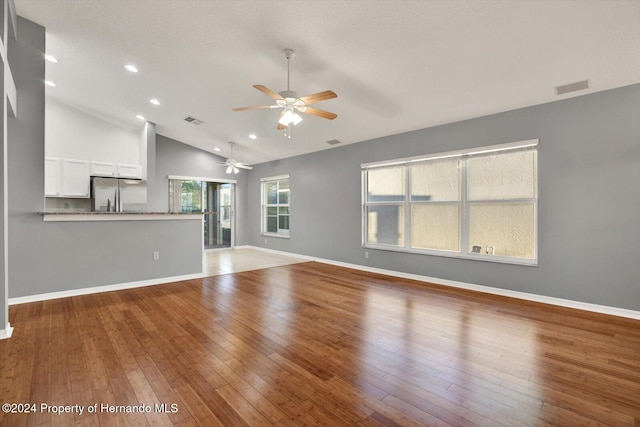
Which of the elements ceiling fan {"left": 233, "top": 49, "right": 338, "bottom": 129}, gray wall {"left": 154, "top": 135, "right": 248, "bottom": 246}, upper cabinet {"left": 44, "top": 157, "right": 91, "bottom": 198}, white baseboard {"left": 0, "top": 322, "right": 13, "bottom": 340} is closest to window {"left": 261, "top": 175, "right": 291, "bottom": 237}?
gray wall {"left": 154, "top": 135, "right": 248, "bottom": 246}

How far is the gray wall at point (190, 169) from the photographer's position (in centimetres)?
779

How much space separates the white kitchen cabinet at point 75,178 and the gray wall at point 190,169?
1387 millimetres

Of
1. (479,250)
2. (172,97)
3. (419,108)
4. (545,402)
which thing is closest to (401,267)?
(479,250)

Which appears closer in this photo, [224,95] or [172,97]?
[224,95]

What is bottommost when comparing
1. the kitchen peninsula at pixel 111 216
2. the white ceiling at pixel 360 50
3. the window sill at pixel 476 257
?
the window sill at pixel 476 257

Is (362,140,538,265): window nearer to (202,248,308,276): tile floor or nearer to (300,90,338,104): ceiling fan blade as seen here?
(202,248,308,276): tile floor

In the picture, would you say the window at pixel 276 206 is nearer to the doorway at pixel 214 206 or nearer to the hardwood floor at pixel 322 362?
the doorway at pixel 214 206

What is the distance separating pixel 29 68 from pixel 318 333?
→ 4.98 m

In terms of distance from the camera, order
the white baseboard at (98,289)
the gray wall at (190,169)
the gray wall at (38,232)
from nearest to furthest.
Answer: the gray wall at (38,232) → the white baseboard at (98,289) → the gray wall at (190,169)

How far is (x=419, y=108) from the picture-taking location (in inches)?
175

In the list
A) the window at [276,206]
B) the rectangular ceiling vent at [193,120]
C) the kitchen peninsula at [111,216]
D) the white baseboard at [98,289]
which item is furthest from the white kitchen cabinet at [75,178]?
the window at [276,206]

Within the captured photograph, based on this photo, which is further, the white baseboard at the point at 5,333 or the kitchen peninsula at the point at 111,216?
the kitchen peninsula at the point at 111,216

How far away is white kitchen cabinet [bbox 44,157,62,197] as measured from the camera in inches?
241

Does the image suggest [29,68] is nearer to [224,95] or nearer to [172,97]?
[172,97]
